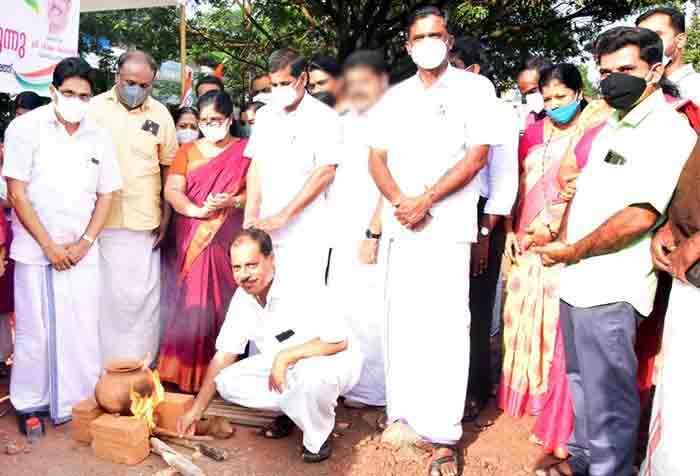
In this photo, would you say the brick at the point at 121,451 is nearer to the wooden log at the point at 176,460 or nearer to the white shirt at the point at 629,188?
the wooden log at the point at 176,460

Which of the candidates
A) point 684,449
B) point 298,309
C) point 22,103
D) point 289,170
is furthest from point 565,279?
point 22,103

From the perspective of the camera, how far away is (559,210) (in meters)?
3.21

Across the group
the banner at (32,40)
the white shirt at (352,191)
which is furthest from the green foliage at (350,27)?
the white shirt at (352,191)

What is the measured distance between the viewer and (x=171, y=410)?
3.31 metres

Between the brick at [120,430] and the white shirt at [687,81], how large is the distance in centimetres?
297

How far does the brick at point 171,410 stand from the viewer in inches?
130

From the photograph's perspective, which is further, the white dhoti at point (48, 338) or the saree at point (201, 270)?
the saree at point (201, 270)

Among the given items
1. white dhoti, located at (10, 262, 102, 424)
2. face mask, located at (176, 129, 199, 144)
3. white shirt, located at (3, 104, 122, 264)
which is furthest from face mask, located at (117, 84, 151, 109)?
white dhoti, located at (10, 262, 102, 424)

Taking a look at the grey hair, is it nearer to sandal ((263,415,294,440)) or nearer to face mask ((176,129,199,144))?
face mask ((176,129,199,144))

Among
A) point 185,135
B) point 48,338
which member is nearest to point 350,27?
point 185,135

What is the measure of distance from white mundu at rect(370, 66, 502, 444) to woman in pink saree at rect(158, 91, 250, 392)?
4.21ft

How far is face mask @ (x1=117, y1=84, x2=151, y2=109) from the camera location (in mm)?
3959

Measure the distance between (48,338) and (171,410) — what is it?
790 mm

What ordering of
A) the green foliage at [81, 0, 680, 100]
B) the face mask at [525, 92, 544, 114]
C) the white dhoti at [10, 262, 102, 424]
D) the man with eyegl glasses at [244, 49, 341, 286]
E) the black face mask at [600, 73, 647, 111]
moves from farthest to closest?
the green foliage at [81, 0, 680, 100]
the face mask at [525, 92, 544, 114]
the man with eyegl glasses at [244, 49, 341, 286]
the white dhoti at [10, 262, 102, 424]
the black face mask at [600, 73, 647, 111]
